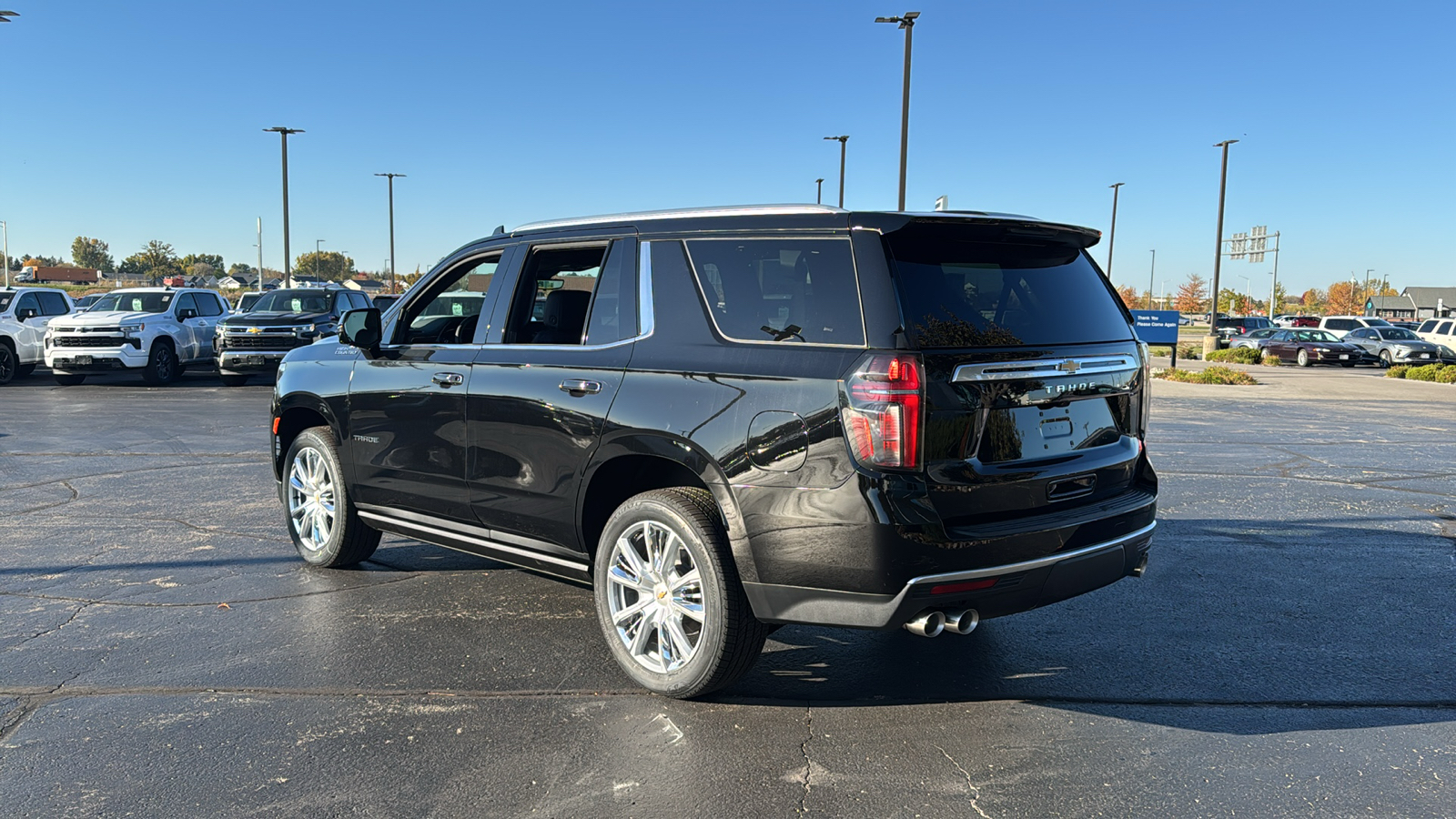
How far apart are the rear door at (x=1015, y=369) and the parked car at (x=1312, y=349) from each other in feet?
120

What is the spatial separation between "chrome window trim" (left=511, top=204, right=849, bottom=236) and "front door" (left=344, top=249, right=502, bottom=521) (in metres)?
0.39

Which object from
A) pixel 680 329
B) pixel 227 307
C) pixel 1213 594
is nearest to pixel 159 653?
pixel 680 329

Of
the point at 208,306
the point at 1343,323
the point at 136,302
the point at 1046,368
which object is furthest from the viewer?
the point at 1343,323

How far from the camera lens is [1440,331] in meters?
38.2

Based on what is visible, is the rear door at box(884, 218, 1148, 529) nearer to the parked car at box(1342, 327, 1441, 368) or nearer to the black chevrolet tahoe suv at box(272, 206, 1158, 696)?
the black chevrolet tahoe suv at box(272, 206, 1158, 696)

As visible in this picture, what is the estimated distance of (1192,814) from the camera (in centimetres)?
337

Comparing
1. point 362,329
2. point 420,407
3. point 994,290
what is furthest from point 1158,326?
point 994,290

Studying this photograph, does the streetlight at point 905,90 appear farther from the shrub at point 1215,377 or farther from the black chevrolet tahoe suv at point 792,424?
the black chevrolet tahoe suv at point 792,424

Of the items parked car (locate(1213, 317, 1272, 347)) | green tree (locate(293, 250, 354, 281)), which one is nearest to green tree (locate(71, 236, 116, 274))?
green tree (locate(293, 250, 354, 281))

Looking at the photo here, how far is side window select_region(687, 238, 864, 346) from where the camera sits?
3.88 m

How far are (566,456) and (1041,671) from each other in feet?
7.31

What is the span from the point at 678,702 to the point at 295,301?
62.4 feet

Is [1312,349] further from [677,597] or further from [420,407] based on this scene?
[677,597]

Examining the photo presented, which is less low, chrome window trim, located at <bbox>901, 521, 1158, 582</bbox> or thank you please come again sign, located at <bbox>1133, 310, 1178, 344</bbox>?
thank you please come again sign, located at <bbox>1133, 310, 1178, 344</bbox>
